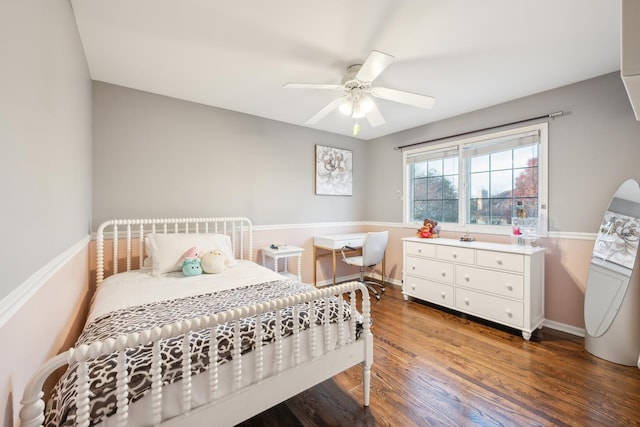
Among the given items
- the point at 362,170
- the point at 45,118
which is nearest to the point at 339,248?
the point at 362,170

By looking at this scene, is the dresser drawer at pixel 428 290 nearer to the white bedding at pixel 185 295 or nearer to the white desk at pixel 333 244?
the white desk at pixel 333 244

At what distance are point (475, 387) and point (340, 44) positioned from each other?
254cm

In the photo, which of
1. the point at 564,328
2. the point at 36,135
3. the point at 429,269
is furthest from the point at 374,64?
the point at 564,328

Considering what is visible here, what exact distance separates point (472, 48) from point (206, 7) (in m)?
1.84

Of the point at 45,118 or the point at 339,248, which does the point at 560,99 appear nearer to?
the point at 339,248

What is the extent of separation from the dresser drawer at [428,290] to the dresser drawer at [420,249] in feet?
1.02

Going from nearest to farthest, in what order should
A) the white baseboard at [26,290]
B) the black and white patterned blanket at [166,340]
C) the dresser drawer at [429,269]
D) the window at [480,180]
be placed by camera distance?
the white baseboard at [26,290]
the black and white patterned blanket at [166,340]
the window at [480,180]
the dresser drawer at [429,269]

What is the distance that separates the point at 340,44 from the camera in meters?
1.92

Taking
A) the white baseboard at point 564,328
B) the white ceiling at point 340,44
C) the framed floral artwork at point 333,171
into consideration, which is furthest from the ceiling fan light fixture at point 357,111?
the white baseboard at point 564,328

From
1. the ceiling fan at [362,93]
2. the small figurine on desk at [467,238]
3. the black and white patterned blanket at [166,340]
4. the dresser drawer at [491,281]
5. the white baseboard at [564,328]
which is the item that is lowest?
the white baseboard at [564,328]

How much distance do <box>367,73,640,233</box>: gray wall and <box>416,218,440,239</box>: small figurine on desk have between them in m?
1.17

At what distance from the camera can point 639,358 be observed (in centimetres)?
198

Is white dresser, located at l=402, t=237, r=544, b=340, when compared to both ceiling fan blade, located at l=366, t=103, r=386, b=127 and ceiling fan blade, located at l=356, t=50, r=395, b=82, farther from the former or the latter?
ceiling fan blade, located at l=356, t=50, r=395, b=82

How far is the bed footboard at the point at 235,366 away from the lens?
85 centimetres
